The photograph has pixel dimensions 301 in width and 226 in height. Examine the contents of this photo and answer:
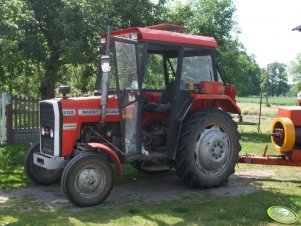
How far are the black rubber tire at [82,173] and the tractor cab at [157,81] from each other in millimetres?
523

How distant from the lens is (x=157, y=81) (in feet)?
26.0

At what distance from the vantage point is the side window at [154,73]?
726cm

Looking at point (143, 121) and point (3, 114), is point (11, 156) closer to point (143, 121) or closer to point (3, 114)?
point (3, 114)

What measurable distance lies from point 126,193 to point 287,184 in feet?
9.54

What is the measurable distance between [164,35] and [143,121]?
146 centimetres

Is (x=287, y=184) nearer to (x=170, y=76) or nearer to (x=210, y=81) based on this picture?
(x=210, y=81)

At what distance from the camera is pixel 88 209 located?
6164 millimetres

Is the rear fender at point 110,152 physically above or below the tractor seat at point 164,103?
below

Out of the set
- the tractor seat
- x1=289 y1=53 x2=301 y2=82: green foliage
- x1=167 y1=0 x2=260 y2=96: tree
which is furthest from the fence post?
x1=289 y1=53 x2=301 y2=82: green foliage

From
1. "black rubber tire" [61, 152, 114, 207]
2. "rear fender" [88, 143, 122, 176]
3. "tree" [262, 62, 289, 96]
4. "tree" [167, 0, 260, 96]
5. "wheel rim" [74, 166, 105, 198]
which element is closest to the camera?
"black rubber tire" [61, 152, 114, 207]

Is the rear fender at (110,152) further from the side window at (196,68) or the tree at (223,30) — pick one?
the tree at (223,30)

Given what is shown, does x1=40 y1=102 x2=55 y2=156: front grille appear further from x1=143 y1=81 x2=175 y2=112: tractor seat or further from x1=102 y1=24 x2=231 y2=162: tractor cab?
x1=143 y1=81 x2=175 y2=112: tractor seat

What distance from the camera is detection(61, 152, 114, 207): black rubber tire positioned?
6125mm

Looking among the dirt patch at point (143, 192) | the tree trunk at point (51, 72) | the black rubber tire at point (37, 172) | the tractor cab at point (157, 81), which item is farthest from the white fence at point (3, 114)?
the tractor cab at point (157, 81)
